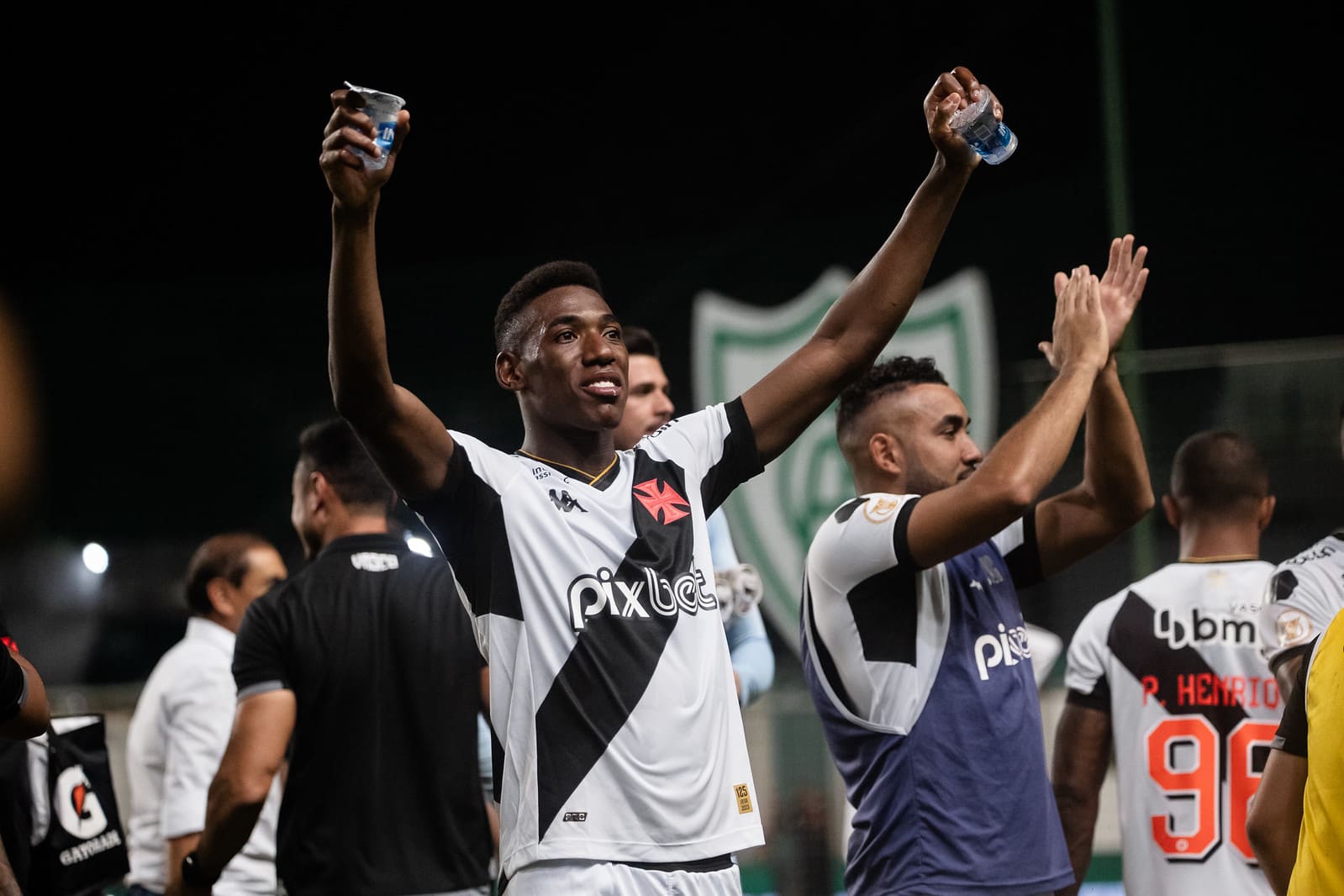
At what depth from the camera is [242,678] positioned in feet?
12.3

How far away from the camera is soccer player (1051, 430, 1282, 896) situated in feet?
→ 13.1

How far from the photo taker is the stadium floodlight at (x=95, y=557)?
898cm

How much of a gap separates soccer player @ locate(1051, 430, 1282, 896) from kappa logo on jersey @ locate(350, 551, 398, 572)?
2.01 m

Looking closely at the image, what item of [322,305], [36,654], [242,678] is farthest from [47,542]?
[242,678]

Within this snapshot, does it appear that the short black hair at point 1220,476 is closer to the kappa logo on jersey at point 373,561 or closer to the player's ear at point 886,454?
the player's ear at point 886,454

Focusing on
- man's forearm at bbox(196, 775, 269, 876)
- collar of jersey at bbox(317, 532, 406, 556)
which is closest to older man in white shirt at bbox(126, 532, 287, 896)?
man's forearm at bbox(196, 775, 269, 876)

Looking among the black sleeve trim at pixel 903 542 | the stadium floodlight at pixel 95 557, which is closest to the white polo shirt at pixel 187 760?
the black sleeve trim at pixel 903 542

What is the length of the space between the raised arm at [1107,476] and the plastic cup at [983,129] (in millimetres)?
595

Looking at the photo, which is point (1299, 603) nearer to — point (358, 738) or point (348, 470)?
point (358, 738)

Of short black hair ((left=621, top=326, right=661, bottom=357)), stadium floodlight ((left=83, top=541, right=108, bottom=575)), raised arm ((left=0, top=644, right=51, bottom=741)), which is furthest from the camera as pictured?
stadium floodlight ((left=83, top=541, right=108, bottom=575))

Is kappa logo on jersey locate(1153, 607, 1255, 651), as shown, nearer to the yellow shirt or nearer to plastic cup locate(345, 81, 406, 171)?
the yellow shirt

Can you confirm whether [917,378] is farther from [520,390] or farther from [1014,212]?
[1014,212]

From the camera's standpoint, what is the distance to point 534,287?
114 inches

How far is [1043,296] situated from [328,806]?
5.37 meters
